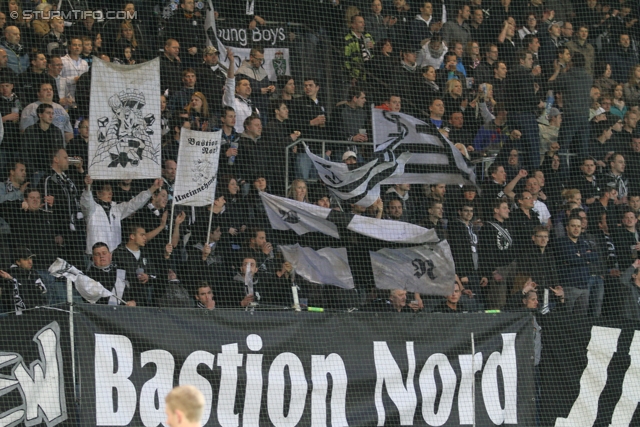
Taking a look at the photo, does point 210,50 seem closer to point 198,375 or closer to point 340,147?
point 340,147

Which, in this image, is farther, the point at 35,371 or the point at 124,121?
the point at 124,121

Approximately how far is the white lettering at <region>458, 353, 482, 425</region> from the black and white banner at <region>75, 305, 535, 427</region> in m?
0.01

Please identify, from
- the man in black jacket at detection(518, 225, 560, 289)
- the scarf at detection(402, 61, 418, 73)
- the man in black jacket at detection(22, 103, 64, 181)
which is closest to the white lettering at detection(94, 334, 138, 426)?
the man in black jacket at detection(22, 103, 64, 181)

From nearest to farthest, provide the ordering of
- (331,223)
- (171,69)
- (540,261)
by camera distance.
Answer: (331,223) < (171,69) < (540,261)

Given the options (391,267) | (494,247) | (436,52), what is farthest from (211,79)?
(494,247)

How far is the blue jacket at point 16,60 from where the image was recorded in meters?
12.4

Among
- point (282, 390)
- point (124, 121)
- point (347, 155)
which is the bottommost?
point (282, 390)

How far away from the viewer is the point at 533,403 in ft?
38.2

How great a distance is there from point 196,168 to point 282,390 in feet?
9.67

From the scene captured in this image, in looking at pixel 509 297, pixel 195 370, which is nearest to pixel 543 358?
pixel 509 297

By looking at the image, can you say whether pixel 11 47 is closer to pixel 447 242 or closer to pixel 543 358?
pixel 447 242

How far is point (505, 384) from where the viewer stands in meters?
11.6

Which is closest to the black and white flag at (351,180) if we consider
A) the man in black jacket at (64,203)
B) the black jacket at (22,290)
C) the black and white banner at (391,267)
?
the black and white banner at (391,267)

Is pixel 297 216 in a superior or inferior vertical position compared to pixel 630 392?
superior
